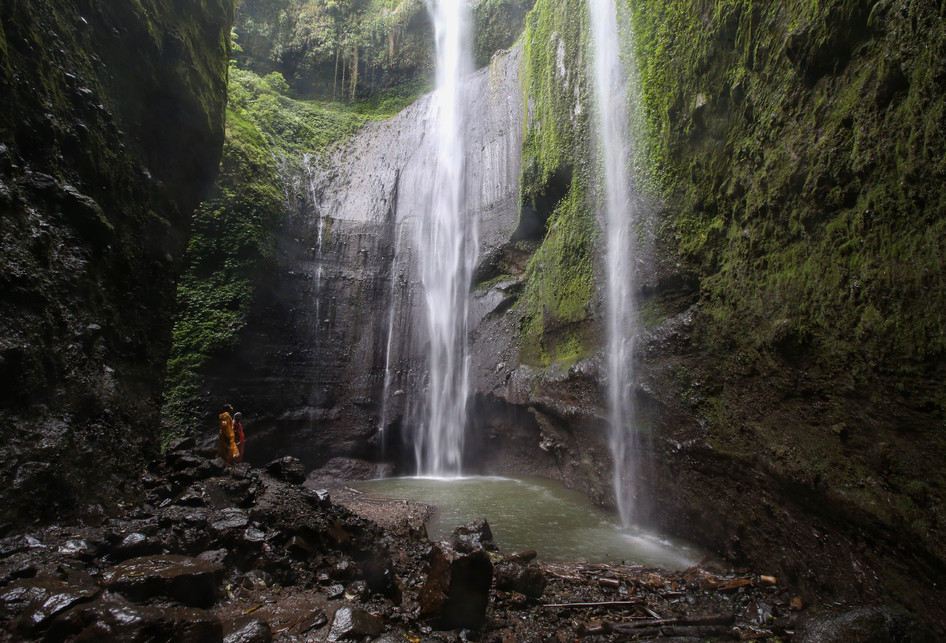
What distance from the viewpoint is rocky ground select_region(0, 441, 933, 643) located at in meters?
2.78

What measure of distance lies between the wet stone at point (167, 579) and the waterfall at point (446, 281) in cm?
897

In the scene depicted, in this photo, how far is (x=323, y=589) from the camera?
157 inches

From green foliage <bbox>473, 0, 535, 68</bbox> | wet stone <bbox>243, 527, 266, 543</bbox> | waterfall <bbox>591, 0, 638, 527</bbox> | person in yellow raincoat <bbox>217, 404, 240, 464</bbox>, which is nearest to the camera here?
wet stone <bbox>243, 527, 266, 543</bbox>

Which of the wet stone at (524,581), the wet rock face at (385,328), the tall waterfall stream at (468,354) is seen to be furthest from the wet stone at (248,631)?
the wet rock face at (385,328)

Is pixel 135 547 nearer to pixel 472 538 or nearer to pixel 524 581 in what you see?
pixel 472 538

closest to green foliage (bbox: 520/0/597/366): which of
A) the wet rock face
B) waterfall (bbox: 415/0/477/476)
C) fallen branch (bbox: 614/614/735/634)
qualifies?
the wet rock face

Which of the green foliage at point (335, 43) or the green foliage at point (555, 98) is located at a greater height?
the green foliage at point (335, 43)

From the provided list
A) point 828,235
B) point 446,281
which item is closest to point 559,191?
point 446,281

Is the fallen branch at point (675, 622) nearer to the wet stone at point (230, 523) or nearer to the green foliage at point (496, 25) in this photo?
the wet stone at point (230, 523)

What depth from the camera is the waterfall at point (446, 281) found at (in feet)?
40.4

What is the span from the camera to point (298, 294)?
1298 cm

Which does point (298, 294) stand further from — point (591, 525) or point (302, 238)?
point (591, 525)

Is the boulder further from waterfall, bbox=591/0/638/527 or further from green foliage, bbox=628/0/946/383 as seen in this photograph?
waterfall, bbox=591/0/638/527

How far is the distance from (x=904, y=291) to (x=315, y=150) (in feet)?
55.8
